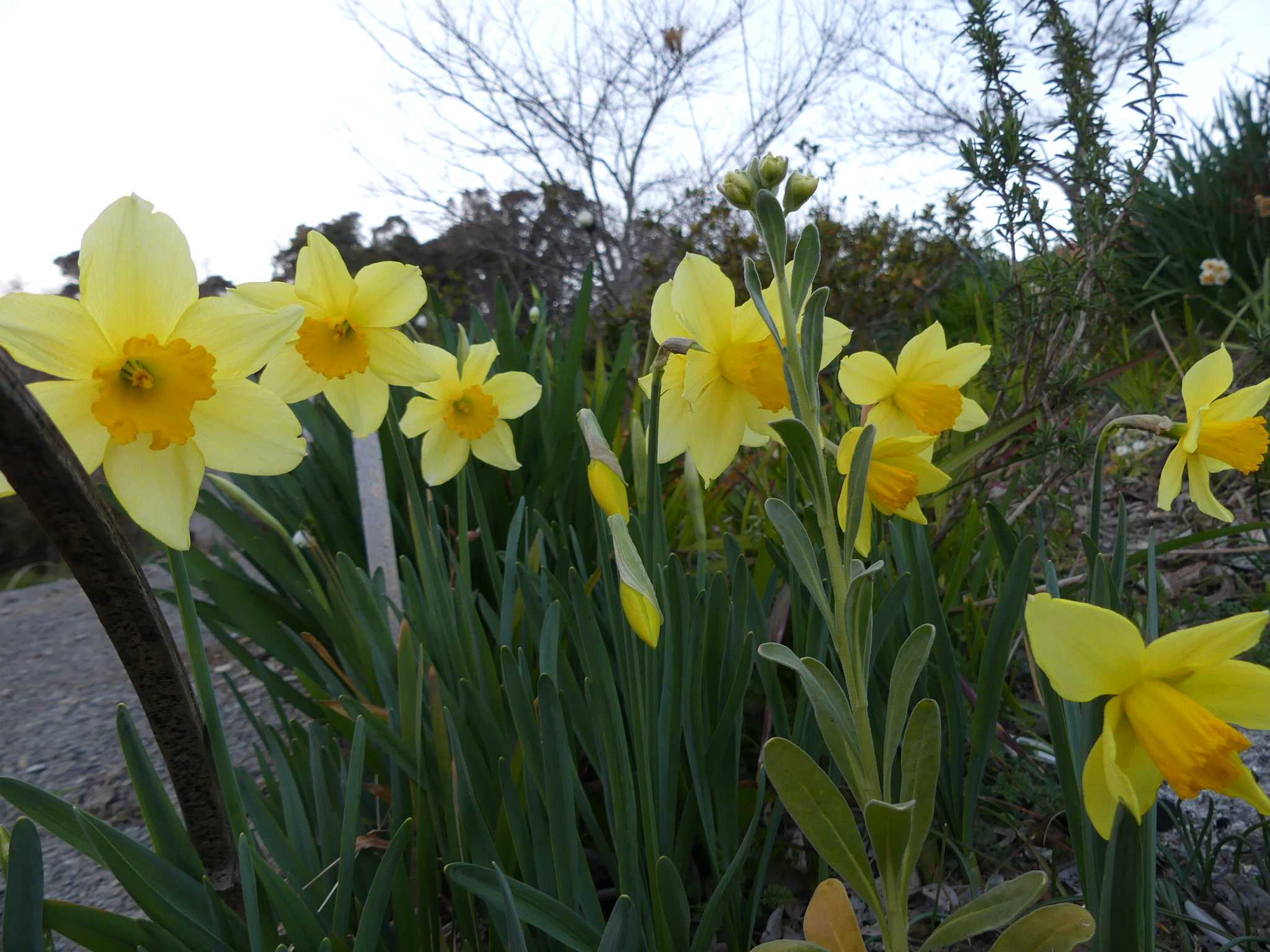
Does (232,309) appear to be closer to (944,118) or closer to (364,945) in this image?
(364,945)

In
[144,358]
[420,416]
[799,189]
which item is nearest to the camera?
[144,358]

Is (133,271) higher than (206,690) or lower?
higher

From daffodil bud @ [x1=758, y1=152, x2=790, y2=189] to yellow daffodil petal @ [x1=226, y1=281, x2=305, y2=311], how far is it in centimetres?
51

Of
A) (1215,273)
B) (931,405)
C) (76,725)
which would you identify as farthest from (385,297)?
(1215,273)

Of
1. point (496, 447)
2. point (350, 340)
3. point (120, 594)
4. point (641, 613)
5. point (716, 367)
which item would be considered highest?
point (350, 340)

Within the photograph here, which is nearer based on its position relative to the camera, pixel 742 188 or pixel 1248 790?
pixel 1248 790

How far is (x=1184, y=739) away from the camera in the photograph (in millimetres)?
494

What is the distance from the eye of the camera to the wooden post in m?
0.49

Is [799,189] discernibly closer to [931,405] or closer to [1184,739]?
[931,405]

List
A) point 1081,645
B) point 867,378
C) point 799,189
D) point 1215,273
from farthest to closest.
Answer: point 1215,273
point 867,378
point 799,189
point 1081,645

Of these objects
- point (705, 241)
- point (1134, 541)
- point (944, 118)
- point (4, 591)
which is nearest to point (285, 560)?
point (1134, 541)

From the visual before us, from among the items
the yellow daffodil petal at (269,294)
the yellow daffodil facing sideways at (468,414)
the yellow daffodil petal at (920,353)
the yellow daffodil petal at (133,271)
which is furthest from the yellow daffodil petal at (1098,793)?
the yellow daffodil facing sideways at (468,414)

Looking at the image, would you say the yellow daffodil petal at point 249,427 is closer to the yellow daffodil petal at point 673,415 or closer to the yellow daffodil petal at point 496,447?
the yellow daffodil petal at point 673,415

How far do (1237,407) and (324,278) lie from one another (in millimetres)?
1053
